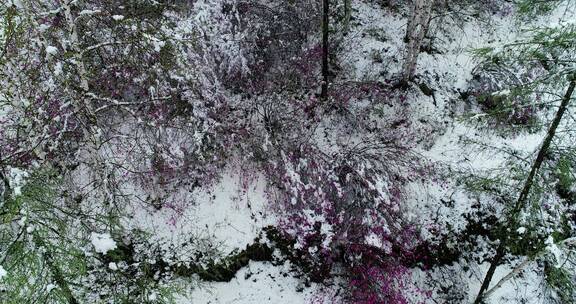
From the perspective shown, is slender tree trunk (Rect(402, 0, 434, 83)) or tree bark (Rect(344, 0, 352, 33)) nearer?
slender tree trunk (Rect(402, 0, 434, 83))

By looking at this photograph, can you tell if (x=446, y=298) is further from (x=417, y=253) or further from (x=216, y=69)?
(x=216, y=69)

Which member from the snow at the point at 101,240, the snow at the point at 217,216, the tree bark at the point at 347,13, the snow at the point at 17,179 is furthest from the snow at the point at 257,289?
the tree bark at the point at 347,13

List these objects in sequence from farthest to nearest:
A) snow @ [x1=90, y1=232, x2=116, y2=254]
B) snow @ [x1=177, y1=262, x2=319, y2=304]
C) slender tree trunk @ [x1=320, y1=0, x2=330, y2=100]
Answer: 1. slender tree trunk @ [x1=320, y1=0, x2=330, y2=100]
2. snow @ [x1=177, y1=262, x2=319, y2=304]
3. snow @ [x1=90, y1=232, x2=116, y2=254]

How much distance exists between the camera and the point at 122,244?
9.79 meters

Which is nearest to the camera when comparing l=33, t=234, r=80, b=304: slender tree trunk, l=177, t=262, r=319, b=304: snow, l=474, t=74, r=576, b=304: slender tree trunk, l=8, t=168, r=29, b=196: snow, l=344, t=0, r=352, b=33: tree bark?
l=8, t=168, r=29, b=196: snow

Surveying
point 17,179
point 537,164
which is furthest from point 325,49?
point 17,179

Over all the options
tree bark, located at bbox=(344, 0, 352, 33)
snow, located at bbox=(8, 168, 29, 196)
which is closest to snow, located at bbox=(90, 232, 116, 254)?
snow, located at bbox=(8, 168, 29, 196)

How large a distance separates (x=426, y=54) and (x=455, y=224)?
590 cm

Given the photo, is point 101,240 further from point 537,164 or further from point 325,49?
point 537,164

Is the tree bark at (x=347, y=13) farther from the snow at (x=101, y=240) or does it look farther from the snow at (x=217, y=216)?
the snow at (x=101, y=240)

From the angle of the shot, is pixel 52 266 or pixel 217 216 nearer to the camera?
pixel 52 266

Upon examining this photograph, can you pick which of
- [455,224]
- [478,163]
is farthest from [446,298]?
[478,163]

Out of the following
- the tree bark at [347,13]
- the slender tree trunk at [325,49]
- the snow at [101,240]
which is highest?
the tree bark at [347,13]

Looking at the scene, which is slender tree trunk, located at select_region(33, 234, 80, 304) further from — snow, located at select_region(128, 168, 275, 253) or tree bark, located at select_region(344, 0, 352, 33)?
tree bark, located at select_region(344, 0, 352, 33)
